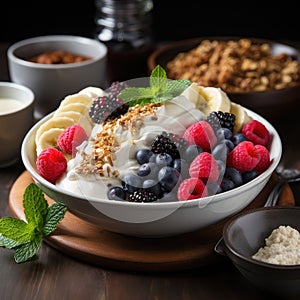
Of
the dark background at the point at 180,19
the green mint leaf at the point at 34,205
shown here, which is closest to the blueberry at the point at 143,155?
the green mint leaf at the point at 34,205

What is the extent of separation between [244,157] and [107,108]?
0.35 metres

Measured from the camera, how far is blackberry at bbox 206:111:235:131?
5.08 ft

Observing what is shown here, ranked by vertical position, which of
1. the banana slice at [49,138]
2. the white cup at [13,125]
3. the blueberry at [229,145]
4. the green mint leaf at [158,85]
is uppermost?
the green mint leaf at [158,85]

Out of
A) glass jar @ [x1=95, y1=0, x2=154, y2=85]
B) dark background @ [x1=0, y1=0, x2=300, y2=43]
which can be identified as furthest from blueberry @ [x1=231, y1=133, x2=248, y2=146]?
dark background @ [x1=0, y1=0, x2=300, y2=43]

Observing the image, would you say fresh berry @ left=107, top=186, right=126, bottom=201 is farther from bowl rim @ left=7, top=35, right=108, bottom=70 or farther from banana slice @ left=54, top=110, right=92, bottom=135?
bowl rim @ left=7, top=35, right=108, bottom=70

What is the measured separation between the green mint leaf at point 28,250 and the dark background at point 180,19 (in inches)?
72.2

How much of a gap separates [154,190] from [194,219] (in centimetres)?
10

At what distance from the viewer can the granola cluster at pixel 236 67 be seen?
6.57 feet

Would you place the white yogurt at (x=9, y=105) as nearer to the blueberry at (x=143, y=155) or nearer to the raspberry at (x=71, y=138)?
the raspberry at (x=71, y=138)

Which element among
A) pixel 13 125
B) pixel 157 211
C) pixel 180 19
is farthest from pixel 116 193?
pixel 180 19

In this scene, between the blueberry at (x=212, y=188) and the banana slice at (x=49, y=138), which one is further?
the banana slice at (x=49, y=138)

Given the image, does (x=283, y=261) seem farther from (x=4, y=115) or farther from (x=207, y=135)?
(x=4, y=115)

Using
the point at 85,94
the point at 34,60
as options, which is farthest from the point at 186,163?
the point at 34,60

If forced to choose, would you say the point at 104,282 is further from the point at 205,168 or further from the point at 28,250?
the point at 205,168
